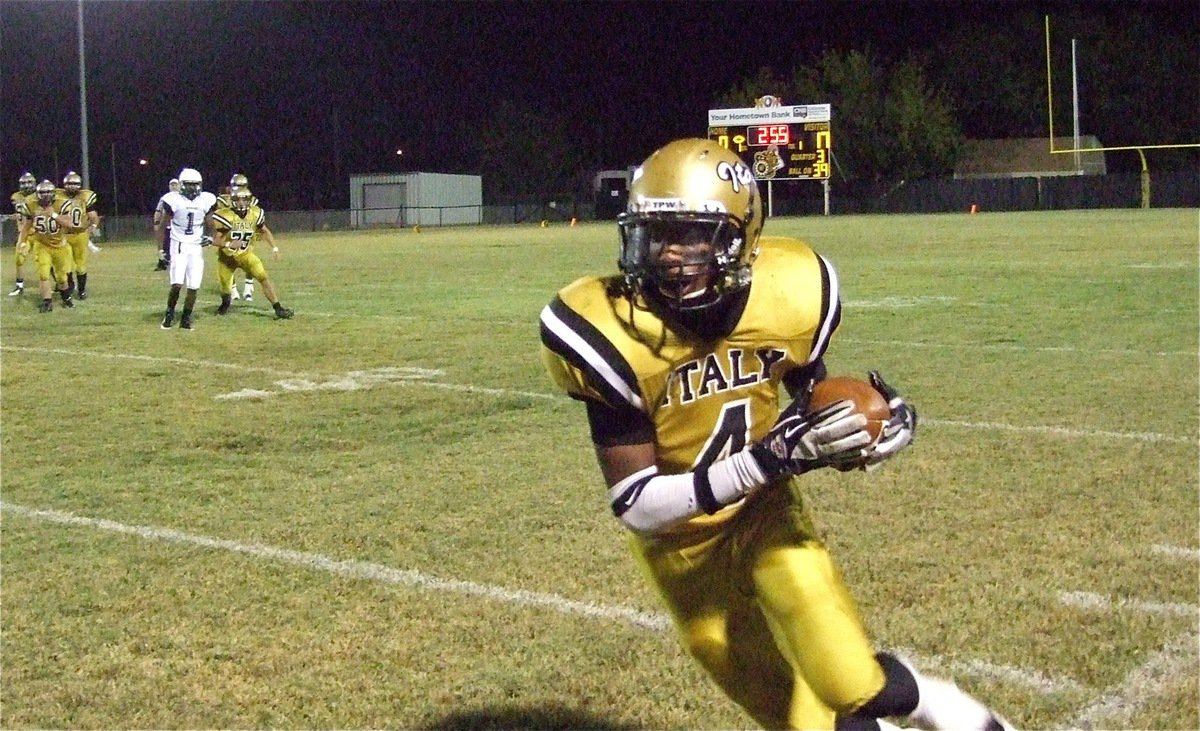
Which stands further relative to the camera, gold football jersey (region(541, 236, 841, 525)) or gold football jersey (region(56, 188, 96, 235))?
gold football jersey (region(56, 188, 96, 235))

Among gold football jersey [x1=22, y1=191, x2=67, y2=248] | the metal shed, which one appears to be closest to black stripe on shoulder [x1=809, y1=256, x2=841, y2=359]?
gold football jersey [x1=22, y1=191, x2=67, y2=248]

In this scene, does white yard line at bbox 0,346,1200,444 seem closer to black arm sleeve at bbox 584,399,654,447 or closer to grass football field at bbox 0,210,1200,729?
grass football field at bbox 0,210,1200,729

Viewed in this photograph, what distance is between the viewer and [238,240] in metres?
13.4

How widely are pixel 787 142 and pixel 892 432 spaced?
41474mm

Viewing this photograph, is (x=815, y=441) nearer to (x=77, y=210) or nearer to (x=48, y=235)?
(x=48, y=235)

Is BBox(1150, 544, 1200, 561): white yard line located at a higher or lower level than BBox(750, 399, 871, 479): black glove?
lower

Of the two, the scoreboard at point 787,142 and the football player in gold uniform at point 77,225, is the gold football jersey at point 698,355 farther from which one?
the scoreboard at point 787,142

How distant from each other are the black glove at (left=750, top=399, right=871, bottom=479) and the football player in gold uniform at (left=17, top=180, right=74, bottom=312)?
556 inches

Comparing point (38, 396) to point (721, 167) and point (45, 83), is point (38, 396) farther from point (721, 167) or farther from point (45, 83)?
point (45, 83)

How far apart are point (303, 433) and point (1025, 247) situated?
17.5 m

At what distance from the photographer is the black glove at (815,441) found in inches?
97.2

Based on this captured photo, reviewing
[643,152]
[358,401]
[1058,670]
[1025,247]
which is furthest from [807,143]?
[1058,670]

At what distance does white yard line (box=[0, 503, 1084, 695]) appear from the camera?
3.56 metres

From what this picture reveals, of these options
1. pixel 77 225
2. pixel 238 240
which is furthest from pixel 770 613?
pixel 77 225
